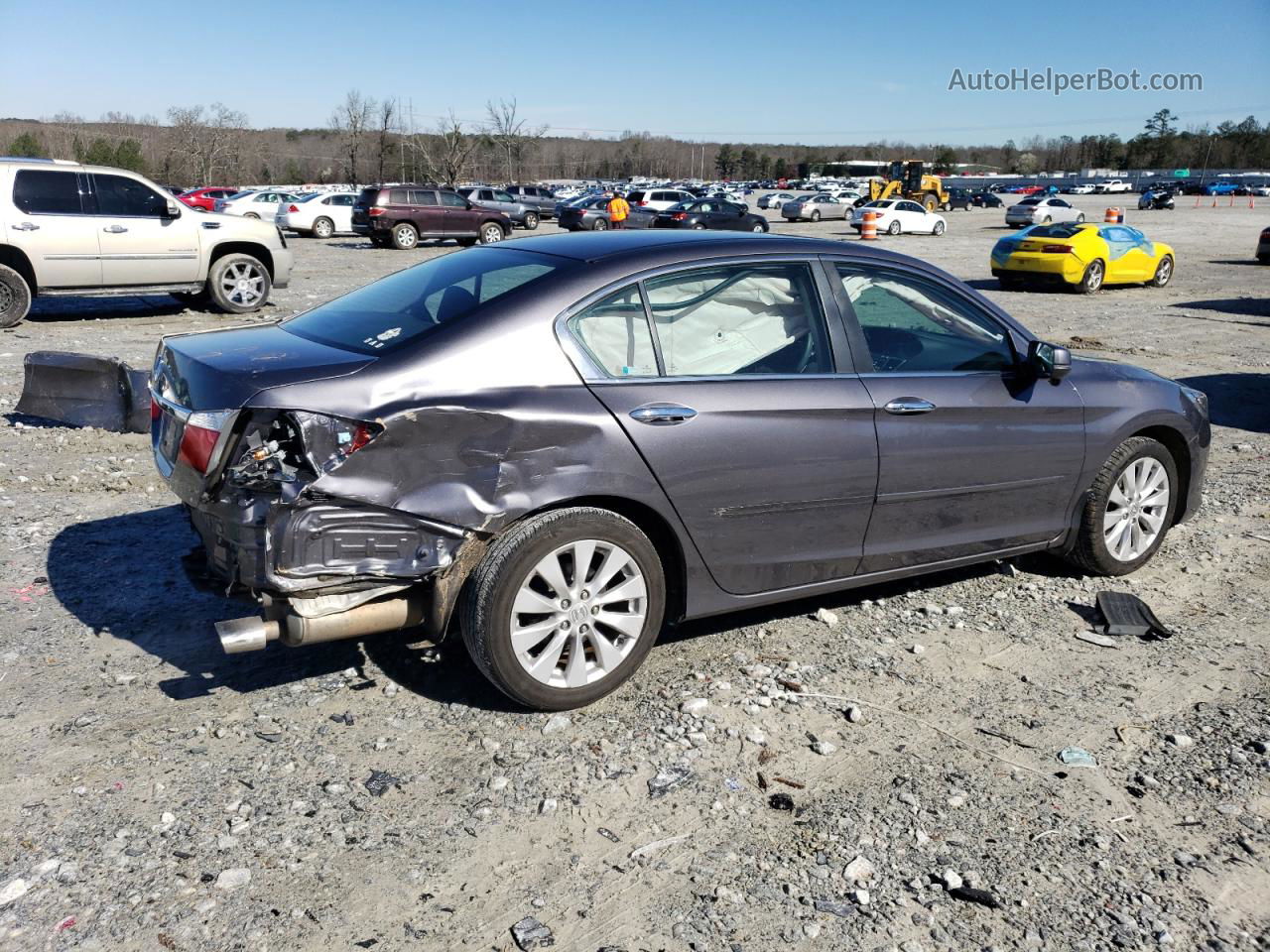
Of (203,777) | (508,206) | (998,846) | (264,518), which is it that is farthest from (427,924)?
(508,206)

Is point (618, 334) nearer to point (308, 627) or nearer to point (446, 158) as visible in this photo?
point (308, 627)

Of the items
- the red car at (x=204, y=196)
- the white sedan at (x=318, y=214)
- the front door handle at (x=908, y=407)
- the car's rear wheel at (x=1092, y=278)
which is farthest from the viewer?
the red car at (x=204, y=196)

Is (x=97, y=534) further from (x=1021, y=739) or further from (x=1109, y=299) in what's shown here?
(x=1109, y=299)

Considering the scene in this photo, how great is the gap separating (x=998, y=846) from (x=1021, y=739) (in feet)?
2.44

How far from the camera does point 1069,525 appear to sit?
207 inches

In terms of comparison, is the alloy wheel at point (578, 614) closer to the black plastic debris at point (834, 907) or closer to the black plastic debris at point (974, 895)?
the black plastic debris at point (834, 907)

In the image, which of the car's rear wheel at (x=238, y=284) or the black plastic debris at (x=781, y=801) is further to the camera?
the car's rear wheel at (x=238, y=284)

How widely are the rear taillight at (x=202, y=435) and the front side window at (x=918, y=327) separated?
2559 millimetres

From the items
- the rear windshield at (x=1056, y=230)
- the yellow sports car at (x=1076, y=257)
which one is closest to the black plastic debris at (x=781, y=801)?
the yellow sports car at (x=1076, y=257)

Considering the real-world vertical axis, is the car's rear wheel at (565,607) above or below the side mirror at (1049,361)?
below

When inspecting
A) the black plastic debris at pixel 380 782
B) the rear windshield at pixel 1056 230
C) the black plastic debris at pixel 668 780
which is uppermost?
the rear windshield at pixel 1056 230

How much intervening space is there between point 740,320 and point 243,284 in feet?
39.9

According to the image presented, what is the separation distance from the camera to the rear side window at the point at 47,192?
13023 millimetres

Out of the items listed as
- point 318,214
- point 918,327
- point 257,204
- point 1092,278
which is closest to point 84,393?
point 918,327
